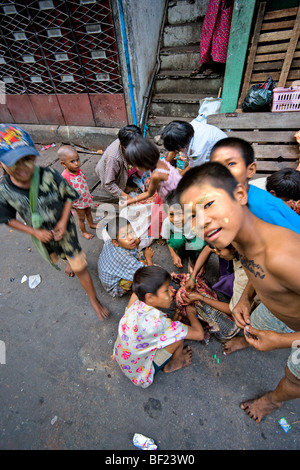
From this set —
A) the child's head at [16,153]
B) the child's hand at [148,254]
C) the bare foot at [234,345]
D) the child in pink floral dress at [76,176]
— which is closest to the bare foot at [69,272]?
the child in pink floral dress at [76,176]

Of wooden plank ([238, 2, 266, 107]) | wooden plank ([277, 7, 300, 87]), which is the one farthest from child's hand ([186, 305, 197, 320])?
wooden plank ([277, 7, 300, 87])

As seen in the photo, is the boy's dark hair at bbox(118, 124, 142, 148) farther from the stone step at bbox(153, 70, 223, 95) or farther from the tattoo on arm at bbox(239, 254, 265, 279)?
the stone step at bbox(153, 70, 223, 95)

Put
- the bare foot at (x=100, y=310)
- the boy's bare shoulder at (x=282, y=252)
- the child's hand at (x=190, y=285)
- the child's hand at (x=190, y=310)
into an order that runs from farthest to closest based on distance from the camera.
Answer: the bare foot at (x=100, y=310) → the child's hand at (x=190, y=285) → the child's hand at (x=190, y=310) → the boy's bare shoulder at (x=282, y=252)

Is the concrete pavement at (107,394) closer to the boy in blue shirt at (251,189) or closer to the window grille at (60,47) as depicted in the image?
the boy in blue shirt at (251,189)

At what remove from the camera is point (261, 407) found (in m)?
1.63

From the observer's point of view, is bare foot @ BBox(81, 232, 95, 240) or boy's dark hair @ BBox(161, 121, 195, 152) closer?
boy's dark hair @ BBox(161, 121, 195, 152)

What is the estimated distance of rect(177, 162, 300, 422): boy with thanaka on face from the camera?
106 cm

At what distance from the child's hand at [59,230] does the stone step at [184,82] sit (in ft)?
13.8

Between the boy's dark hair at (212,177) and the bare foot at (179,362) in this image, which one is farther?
the bare foot at (179,362)

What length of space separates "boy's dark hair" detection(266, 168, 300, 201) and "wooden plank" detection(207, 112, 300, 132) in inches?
76.4

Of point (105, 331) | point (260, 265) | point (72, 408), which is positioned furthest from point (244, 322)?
point (72, 408)

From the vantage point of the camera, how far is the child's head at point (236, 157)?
1.69 m

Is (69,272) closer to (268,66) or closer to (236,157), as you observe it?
(236,157)
